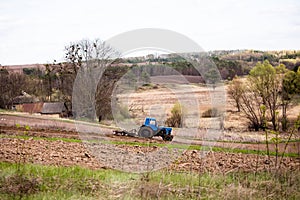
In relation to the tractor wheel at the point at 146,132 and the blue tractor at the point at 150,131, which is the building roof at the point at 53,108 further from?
the tractor wheel at the point at 146,132

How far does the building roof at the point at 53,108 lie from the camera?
116ft

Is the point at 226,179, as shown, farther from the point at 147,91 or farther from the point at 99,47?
the point at 99,47

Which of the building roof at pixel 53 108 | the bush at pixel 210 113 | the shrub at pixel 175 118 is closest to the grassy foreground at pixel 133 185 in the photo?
the bush at pixel 210 113

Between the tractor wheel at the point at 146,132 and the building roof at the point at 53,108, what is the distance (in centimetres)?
1765

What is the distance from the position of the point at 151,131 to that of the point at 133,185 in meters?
12.3

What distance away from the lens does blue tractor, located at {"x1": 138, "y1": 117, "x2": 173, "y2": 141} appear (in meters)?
19.1

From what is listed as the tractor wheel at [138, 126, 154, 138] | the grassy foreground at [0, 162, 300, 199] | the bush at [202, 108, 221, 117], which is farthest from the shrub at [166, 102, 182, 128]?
the grassy foreground at [0, 162, 300, 199]

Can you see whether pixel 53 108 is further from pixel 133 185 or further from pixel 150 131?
pixel 133 185

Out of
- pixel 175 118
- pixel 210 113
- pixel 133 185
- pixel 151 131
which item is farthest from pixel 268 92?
pixel 133 185

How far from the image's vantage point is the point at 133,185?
6.95m

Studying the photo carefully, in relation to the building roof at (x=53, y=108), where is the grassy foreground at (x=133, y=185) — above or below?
below

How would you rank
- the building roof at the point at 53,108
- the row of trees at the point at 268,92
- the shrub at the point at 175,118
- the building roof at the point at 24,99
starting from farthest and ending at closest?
the building roof at the point at 24,99, the building roof at the point at 53,108, the row of trees at the point at 268,92, the shrub at the point at 175,118

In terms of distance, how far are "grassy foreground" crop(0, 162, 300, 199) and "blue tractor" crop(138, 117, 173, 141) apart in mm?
10756

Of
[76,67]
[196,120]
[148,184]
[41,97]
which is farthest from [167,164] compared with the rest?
[41,97]
